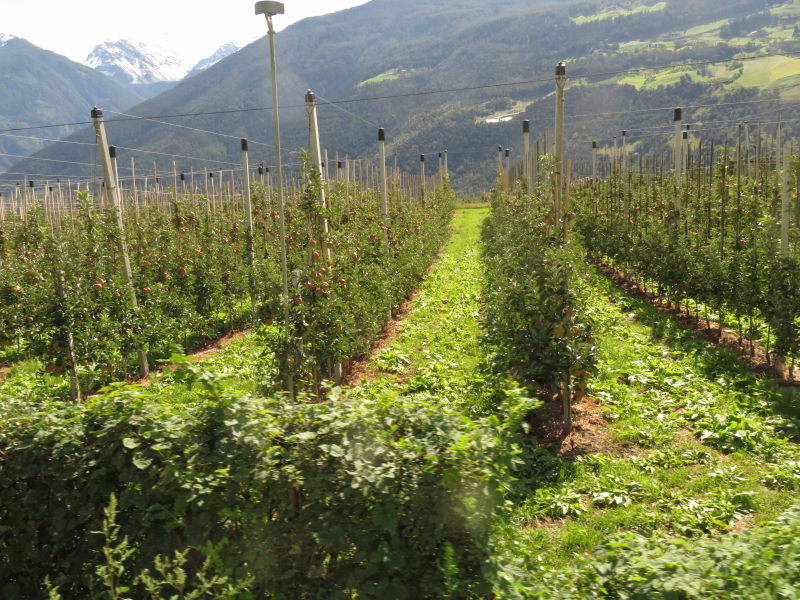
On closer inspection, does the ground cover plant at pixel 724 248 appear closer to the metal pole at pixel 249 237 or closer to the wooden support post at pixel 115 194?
the metal pole at pixel 249 237

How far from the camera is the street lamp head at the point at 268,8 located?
5.10 m

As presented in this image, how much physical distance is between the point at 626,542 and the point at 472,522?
102cm

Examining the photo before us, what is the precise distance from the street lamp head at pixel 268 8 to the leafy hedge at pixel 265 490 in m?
3.52

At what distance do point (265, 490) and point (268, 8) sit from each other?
14.0 ft

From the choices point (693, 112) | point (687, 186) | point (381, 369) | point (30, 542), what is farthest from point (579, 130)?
point (30, 542)

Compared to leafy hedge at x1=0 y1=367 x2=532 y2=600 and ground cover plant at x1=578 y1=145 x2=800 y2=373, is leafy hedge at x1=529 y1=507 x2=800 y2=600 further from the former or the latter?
ground cover plant at x1=578 y1=145 x2=800 y2=373

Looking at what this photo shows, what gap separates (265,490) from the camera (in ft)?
10.5

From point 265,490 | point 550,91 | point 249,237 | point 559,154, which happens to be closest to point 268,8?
point 559,154

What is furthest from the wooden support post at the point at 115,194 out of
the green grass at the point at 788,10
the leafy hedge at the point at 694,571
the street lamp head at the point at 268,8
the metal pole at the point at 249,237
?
the green grass at the point at 788,10

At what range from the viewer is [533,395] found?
7.25m

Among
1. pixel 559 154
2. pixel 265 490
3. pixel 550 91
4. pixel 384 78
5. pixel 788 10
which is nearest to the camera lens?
pixel 265 490

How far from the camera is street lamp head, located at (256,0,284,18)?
5102mm

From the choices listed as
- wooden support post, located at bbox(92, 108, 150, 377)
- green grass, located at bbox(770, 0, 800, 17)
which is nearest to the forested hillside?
green grass, located at bbox(770, 0, 800, 17)

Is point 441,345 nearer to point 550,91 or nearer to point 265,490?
point 265,490
